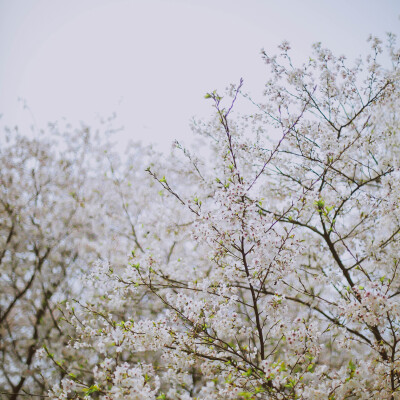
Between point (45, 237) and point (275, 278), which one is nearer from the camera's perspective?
point (275, 278)

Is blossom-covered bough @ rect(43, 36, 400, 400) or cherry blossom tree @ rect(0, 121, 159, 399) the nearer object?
blossom-covered bough @ rect(43, 36, 400, 400)

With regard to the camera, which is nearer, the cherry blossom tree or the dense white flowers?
the dense white flowers

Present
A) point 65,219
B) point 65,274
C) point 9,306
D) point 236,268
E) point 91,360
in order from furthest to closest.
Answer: point 65,219 → point 65,274 → point 9,306 → point 91,360 → point 236,268

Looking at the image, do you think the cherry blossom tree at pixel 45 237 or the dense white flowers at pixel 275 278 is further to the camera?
the cherry blossom tree at pixel 45 237

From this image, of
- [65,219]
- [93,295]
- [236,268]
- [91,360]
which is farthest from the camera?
[65,219]

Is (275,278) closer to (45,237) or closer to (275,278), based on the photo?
(275,278)

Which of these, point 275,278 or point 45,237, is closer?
point 275,278

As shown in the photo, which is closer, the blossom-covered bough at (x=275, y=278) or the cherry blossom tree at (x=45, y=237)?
the blossom-covered bough at (x=275, y=278)

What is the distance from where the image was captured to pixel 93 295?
5961 millimetres

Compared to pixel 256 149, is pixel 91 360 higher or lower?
lower

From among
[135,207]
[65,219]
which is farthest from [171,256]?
[65,219]

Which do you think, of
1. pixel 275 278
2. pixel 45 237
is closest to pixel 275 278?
pixel 275 278

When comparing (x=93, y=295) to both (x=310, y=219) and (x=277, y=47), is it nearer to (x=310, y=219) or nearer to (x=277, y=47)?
(x=310, y=219)

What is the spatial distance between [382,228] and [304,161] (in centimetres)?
159
